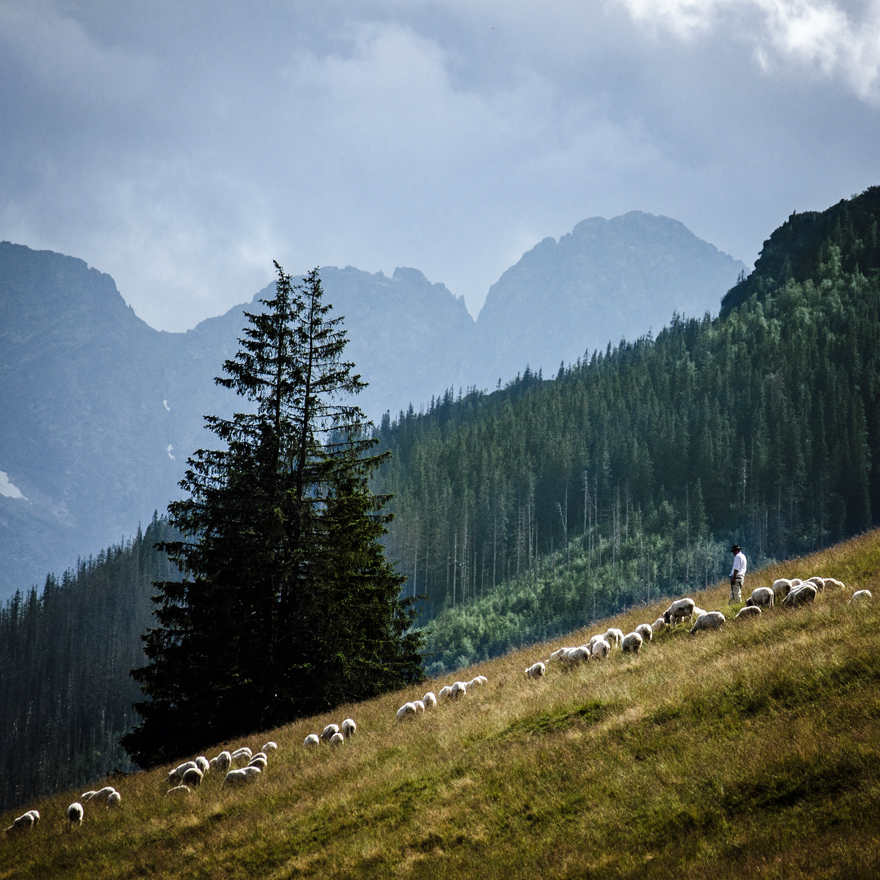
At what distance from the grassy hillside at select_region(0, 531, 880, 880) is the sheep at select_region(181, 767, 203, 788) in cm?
63

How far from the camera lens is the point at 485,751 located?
11695mm

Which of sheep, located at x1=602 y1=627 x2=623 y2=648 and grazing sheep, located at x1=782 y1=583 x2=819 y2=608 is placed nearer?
grazing sheep, located at x1=782 y1=583 x2=819 y2=608

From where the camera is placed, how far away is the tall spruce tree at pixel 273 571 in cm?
2209

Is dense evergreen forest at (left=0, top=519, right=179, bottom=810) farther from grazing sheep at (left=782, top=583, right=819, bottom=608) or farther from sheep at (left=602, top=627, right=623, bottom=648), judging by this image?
grazing sheep at (left=782, top=583, right=819, bottom=608)

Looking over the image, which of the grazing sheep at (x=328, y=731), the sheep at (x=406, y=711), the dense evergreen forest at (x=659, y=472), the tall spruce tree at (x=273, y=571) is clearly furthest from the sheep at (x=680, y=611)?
the dense evergreen forest at (x=659, y=472)

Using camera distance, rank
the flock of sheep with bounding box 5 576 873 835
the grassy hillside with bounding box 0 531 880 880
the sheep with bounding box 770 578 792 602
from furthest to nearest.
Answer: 1. the sheep with bounding box 770 578 792 602
2. the flock of sheep with bounding box 5 576 873 835
3. the grassy hillside with bounding box 0 531 880 880

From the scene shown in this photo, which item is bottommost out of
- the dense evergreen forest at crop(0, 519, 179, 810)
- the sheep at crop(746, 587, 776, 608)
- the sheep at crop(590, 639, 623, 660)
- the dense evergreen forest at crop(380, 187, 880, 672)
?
the dense evergreen forest at crop(0, 519, 179, 810)

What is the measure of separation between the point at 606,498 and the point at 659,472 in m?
10.3

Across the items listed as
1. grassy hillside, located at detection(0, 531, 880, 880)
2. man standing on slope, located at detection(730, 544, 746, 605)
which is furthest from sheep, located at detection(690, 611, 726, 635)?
man standing on slope, located at detection(730, 544, 746, 605)

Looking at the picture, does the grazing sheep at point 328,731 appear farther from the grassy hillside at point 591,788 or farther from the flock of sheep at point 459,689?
the grassy hillside at point 591,788

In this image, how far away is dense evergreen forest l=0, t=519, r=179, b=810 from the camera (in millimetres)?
112750

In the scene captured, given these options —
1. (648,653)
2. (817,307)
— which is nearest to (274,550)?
(648,653)

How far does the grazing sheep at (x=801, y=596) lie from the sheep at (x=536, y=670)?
518 centimetres

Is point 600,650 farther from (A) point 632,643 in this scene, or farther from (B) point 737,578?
(B) point 737,578
